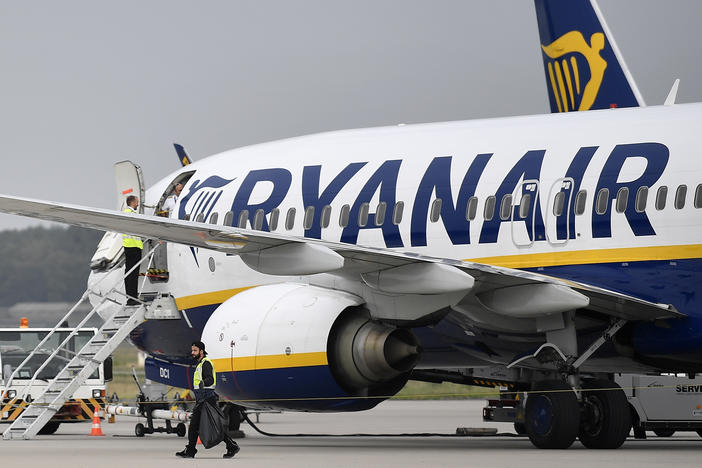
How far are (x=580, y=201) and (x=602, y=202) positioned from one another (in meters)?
0.35

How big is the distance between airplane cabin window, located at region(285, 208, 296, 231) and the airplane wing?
4.01 meters

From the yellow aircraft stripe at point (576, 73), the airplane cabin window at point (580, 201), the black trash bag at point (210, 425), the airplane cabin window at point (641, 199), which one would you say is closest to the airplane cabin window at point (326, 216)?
the black trash bag at point (210, 425)

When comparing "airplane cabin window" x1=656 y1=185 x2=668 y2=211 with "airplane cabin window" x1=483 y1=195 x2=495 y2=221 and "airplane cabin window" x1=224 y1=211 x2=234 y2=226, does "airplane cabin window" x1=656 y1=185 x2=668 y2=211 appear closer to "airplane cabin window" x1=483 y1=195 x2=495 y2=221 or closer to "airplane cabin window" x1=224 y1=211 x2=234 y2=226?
"airplane cabin window" x1=483 y1=195 x2=495 y2=221

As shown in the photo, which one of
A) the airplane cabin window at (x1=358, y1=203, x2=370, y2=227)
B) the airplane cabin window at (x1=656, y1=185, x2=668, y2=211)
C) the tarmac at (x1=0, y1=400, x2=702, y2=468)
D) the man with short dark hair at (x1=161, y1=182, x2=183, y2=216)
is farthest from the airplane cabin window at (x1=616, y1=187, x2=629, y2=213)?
the man with short dark hair at (x1=161, y1=182, x2=183, y2=216)

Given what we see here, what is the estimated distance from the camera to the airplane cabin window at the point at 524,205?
66.1 feet

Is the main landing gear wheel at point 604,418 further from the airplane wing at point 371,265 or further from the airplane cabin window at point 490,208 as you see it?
the airplane cabin window at point 490,208

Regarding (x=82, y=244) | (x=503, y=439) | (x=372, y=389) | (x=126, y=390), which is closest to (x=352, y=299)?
(x=372, y=389)

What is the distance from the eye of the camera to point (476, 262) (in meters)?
20.4

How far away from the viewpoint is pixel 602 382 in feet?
68.5

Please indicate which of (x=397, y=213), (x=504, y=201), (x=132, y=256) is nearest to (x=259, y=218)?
(x=397, y=213)

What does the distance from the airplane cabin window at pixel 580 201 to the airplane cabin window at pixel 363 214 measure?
3.74 metres

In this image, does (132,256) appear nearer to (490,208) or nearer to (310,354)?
(310,354)

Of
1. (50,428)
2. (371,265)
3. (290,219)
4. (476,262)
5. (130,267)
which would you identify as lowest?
(50,428)

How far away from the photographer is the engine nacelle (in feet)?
65.8
